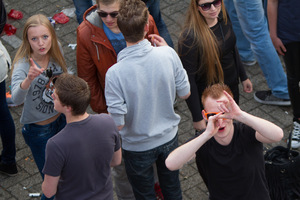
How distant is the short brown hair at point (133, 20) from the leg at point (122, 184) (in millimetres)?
1473

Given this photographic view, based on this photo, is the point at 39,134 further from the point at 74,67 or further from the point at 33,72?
the point at 74,67

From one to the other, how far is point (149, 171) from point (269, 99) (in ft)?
8.35

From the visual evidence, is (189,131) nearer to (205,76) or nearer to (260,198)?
(205,76)

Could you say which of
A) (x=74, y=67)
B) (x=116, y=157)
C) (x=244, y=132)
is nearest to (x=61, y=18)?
(x=74, y=67)

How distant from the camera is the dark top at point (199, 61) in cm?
490

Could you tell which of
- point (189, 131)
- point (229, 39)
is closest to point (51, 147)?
point (229, 39)

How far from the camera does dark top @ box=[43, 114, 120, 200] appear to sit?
3.88 m

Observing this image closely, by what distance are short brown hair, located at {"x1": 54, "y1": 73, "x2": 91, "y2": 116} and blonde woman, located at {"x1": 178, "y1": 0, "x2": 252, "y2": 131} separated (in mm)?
1253

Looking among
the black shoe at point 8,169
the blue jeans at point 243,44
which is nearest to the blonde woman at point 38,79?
the black shoe at point 8,169

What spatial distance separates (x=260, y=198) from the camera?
4031mm

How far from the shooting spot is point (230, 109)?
3.70 m

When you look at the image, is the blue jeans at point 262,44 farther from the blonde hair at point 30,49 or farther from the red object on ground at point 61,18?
the red object on ground at point 61,18

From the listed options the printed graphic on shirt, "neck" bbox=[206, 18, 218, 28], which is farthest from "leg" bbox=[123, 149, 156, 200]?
"neck" bbox=[206, 18, 218, 28]

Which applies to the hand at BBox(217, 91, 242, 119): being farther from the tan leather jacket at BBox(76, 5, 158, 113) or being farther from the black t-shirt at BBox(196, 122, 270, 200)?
the tan leather jacket at BBox(76, 5, 158, 113)
